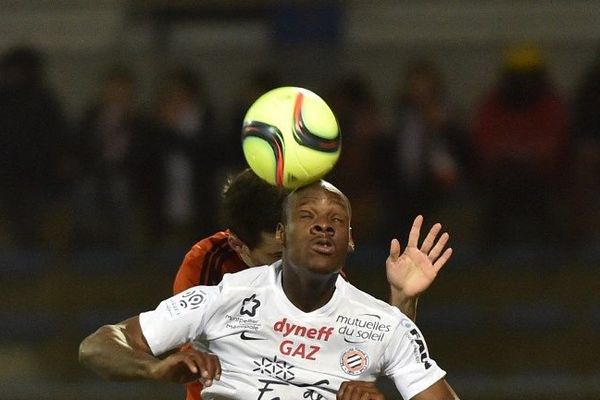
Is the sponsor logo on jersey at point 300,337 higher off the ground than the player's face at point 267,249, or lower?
lower

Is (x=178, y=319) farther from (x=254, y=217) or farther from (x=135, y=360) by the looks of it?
(x=254, y=217)

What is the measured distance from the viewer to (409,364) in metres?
3.97

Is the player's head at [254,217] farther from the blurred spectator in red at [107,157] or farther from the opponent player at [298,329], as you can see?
the blurred spectator in red at [107,157]

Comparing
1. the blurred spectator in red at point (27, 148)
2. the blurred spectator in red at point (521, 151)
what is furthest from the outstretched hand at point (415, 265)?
the blurred spectator in red at point (27, 148)

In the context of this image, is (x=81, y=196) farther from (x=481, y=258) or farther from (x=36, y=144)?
(x=481, y=258)

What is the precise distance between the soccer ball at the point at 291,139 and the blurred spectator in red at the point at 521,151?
4838mm

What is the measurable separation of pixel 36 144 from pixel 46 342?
1332 mm

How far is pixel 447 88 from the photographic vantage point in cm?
1073

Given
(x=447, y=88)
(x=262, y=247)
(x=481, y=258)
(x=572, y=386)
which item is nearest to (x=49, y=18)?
(x=447, y=88)

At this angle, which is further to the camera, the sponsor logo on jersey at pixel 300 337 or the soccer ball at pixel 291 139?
the soccer ball at pixel 291 139

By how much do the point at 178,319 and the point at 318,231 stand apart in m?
0.46

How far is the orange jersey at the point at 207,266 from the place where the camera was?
4.59 meters

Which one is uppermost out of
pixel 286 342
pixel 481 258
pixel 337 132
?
pixel 337 132

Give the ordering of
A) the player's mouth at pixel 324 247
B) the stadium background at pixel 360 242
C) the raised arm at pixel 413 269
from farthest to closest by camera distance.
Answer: the stadium background at pixel 360 242
the raised arm at pixel 413 269
the player's mouth at pixel 324 247
